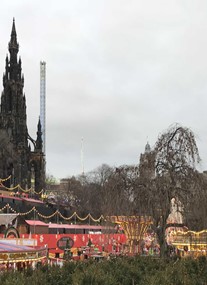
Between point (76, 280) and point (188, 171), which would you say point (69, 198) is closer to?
point (188, 171)

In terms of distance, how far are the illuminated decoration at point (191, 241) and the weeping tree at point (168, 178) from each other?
8433mm

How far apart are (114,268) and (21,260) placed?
4.71 metres

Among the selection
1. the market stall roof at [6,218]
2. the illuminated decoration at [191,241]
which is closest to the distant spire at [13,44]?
the market stall roof at [6,218]

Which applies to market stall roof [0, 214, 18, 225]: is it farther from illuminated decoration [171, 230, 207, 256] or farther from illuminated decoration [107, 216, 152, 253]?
illuminated decoration [171, 230, 207, 256]

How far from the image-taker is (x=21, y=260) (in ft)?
68.1

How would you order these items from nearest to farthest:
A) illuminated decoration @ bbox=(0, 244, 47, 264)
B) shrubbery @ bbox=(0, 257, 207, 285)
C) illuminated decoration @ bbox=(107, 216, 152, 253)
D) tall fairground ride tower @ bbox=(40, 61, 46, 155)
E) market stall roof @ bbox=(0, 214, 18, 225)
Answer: shrubbery @ bbox=(0, 257, 207, 285)
illuminated decoration @ bbox=(0, 244, 47, 264)
illuminated decoration @ bbox=(107, 216, 152, 253)
market stall roof @ bbox=(0, 214, 18, 225)
tall fairground ride tower @ bbox=(40, 61, 46, 155)

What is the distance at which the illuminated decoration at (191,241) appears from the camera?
33.6 meters

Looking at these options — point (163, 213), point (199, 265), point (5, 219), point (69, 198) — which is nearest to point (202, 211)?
point (163, 213)

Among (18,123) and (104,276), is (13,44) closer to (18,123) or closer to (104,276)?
(18,123)

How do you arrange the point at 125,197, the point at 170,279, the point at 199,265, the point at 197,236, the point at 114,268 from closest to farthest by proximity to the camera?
the point at 170,279, the point at 114,268, the point at 199,265, the point at 125,197, the point at 197,236

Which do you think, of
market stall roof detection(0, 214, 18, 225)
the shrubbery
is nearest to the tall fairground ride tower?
market stall roof detection(0, 214, 18, 225)

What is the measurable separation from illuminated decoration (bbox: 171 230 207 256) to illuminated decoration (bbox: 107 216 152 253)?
3310mm

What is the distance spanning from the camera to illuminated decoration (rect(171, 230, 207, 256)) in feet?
110

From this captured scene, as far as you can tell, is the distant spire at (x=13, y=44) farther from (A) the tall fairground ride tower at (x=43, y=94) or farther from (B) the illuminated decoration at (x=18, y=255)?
(B) the illuminated decoration at (x=18, y=255)
